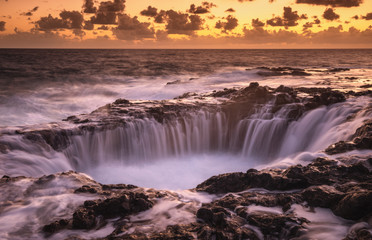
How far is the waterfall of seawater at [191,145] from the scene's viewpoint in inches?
338

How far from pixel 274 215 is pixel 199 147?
6.64 m

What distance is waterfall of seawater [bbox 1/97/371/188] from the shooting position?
28.2ft

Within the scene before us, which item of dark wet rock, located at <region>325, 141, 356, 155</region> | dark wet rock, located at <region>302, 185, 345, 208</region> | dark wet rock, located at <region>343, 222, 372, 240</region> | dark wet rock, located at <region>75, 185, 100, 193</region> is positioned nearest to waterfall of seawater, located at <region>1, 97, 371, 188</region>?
dark wet rock, located at <region>325, 141, 356, 155</region>

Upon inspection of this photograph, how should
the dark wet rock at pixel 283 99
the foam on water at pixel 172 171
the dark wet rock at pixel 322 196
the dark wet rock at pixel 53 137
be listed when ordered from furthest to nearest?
the dark wet rock at pixel 283 99, the dark wet rock at pixel 53 137, the foam on water at pixel 172 171, the dark wet rock at pixel 322 196

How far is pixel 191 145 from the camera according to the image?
11.0 metres

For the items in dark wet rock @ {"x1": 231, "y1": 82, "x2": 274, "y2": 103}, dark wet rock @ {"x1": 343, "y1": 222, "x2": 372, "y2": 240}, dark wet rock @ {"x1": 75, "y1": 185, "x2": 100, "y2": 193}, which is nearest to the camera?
dark wet rock @ {"x1": 343, "y1": 222, "x2": 372, "y2": 240}

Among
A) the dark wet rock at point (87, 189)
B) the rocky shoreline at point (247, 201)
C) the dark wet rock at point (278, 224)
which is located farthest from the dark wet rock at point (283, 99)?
the dark wet rock at point (87, 189)

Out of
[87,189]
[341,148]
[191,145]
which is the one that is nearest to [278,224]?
[87,189]

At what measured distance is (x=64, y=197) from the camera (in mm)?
5449

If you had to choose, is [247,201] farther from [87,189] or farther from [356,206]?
[87,189]

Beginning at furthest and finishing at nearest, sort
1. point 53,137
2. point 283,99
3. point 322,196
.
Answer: point 283,99, point 53,137, point 322,196

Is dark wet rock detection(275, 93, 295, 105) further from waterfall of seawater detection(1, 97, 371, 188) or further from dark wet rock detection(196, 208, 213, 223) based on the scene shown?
dark wet rock detection(196, 208, 213, 223)

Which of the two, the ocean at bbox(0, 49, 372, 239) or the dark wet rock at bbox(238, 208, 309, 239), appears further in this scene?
the ocean at bbox(0, 49, 372, 239)

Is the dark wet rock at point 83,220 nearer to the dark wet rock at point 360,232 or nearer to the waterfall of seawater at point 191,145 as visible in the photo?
the dark wet rock at point 360,232
